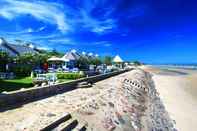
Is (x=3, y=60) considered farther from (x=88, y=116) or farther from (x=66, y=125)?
(x=66, y=125)

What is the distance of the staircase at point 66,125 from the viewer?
6018mm

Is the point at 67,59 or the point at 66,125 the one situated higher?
the point at 67,59

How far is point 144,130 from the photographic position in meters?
9.12

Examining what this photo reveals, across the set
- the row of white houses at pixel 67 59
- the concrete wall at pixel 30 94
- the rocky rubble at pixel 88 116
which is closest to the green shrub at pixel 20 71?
the row of white houses at pixel 67 59

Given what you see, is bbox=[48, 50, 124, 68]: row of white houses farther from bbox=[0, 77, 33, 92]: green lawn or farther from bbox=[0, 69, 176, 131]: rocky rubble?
bbox=[0, 69, 176, 131]: rocky rubble

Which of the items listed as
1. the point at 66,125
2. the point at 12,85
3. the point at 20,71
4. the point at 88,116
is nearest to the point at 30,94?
the point at 88,116

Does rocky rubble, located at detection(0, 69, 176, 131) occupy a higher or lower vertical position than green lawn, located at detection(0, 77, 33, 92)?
lower

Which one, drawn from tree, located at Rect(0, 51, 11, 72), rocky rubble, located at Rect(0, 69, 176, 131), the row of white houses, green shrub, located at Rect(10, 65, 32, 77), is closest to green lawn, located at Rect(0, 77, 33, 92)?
rocky rubble, located at Rect(0, 69, 176, 131)

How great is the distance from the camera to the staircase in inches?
237

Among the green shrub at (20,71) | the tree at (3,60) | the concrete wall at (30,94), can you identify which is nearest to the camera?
the concrete wall at (30,94)

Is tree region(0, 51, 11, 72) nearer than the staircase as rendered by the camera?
No

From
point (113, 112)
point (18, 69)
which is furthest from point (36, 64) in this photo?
point (113, 112)

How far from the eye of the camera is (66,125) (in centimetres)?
639

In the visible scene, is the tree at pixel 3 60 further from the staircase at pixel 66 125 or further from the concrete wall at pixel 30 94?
the staircase at pixel 66 125
